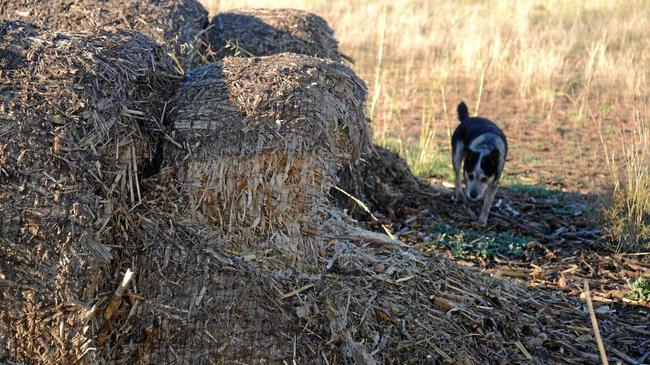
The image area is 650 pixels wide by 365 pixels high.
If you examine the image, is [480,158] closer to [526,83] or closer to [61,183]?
[61,183]

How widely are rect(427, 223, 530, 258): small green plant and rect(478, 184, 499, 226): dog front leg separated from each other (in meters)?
0.67

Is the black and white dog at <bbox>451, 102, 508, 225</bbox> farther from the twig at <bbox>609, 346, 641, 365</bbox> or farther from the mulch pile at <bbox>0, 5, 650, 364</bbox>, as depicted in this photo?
the mulch pile at <bbox>0, 5, 650, 364</bbox>

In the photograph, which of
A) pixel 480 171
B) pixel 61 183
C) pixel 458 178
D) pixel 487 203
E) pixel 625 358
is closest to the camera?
pixel 61 183

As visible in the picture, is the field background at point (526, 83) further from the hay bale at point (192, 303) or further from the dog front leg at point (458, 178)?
the hay bale at point (192, 303)

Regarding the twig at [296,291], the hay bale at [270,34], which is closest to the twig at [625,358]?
the twig at [296,291]

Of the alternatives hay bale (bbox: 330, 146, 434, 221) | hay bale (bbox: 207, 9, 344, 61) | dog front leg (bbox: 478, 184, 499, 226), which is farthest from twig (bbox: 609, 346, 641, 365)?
hay bale (bbox: 207, 9, 344, 61)

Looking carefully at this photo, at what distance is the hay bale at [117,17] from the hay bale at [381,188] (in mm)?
1663

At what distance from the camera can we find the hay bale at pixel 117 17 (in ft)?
19.5

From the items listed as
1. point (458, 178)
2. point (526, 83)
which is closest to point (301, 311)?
point (458, 178)

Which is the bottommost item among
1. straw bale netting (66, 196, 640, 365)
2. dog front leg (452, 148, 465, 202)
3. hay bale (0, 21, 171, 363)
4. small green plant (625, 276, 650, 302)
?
dog front leg (452, 148, 465, 202)

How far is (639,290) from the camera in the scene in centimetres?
530

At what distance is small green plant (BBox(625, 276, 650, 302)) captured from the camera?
5.27 m

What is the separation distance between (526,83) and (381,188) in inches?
248

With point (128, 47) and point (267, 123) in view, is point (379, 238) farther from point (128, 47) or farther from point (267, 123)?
point (128, 47)
